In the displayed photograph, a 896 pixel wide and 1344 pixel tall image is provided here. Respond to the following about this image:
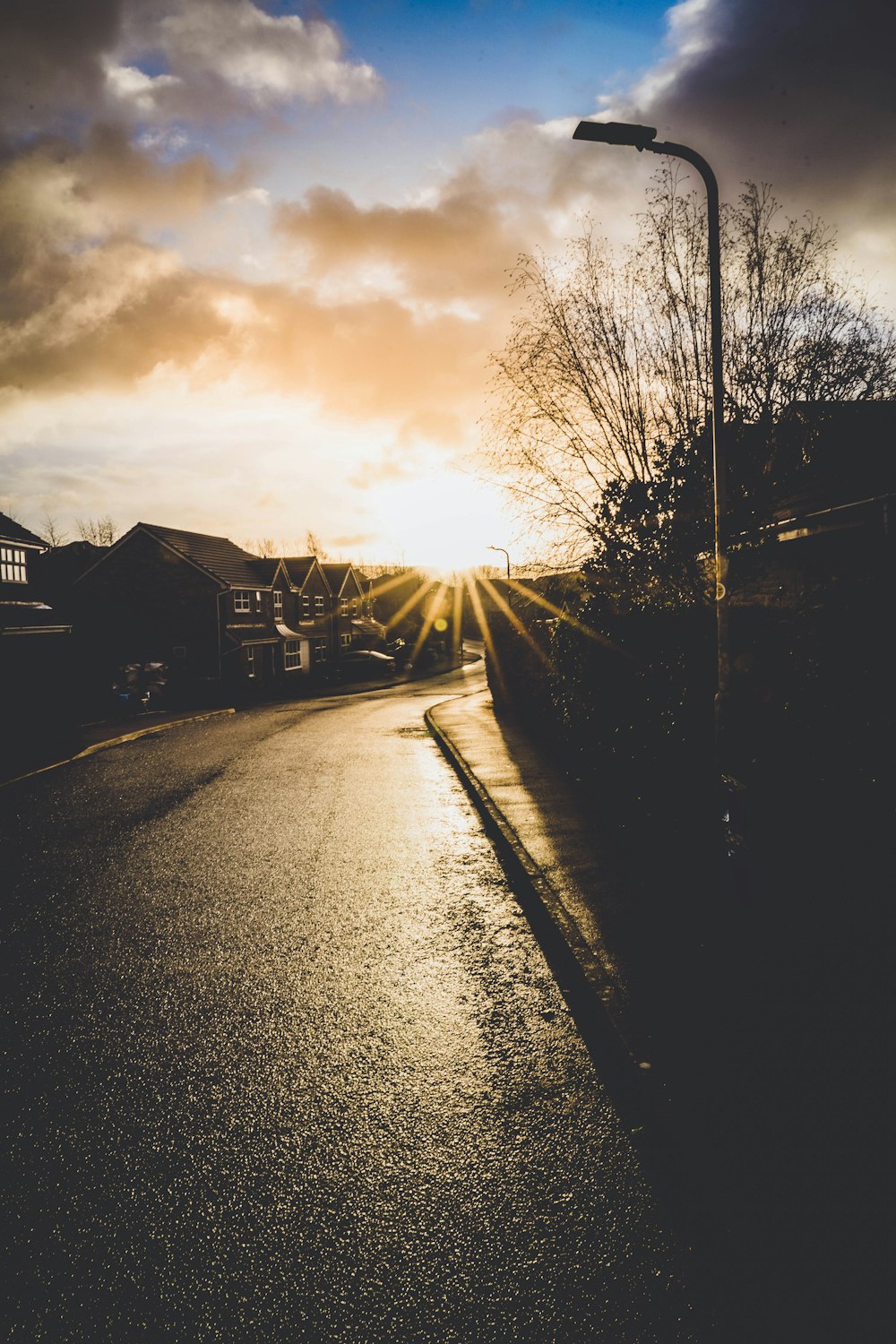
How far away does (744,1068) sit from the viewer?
12.0ft

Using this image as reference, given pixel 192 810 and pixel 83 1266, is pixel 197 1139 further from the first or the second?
pixel 192 810

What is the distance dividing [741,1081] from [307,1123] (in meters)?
2.17

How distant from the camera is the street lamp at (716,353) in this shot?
20.7 feet

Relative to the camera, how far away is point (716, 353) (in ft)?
21.7

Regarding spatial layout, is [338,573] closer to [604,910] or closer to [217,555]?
[217,555]

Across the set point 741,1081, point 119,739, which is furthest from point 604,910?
point 119,739

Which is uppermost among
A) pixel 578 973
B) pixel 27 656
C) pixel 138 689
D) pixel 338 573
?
pixel 338 573

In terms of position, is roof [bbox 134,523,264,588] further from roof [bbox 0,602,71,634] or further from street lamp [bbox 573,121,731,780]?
street lamp [bbox 573,121,731,780]

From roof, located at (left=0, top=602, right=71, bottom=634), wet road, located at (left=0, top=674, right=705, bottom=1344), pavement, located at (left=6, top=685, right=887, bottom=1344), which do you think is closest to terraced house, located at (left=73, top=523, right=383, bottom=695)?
roof, located at (left=0, top=602, right=71, bottom=634)

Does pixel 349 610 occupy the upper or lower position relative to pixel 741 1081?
upper

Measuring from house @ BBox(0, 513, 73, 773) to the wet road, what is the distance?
1539 cm

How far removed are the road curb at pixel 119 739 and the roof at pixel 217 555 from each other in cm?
1634

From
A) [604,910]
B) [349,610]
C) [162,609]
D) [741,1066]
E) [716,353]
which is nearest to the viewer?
[741,1066]

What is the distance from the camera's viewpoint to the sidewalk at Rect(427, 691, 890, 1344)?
256 centimetres
